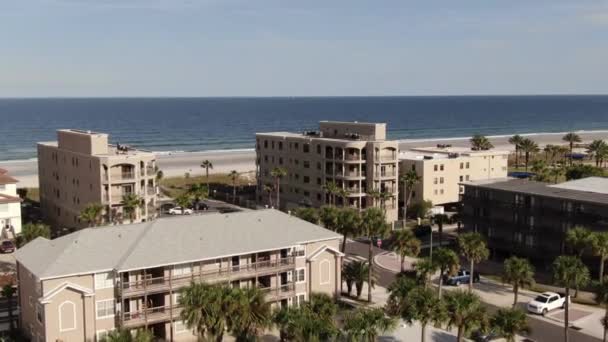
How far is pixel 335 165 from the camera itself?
9350 centimetres

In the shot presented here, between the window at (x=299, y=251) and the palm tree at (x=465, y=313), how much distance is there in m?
15.5

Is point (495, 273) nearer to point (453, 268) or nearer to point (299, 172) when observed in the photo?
point (453, 268)

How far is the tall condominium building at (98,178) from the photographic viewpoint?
74.9 metres

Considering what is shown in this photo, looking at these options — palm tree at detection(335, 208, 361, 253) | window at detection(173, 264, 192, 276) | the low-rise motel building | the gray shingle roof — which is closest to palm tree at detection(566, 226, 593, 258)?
palm tree at detection(335, 208, 361, 253)

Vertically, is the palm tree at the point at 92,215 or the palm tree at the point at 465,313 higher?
the palm tree at the point at 92,215

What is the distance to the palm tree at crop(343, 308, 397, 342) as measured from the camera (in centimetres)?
3944

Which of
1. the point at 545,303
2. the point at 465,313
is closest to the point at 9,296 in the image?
the point at 465,313

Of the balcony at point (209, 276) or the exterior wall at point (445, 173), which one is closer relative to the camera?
the balcony at point (209, 276)

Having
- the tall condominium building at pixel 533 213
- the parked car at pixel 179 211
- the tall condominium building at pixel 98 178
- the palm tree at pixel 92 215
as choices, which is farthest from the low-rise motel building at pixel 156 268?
the parked car at pixel 179 211

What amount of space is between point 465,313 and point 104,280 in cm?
2391

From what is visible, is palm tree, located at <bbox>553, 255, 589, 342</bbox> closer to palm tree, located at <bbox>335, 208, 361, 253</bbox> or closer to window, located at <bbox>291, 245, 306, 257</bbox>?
palm tree, located at <bbox>335, 208, 361, 253</bbox>

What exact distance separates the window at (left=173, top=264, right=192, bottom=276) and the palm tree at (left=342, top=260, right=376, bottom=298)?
15616 millimetres

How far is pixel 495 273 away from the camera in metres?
67.9

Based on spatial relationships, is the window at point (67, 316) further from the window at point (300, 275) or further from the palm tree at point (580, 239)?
the palm tree at point (580, 239)
